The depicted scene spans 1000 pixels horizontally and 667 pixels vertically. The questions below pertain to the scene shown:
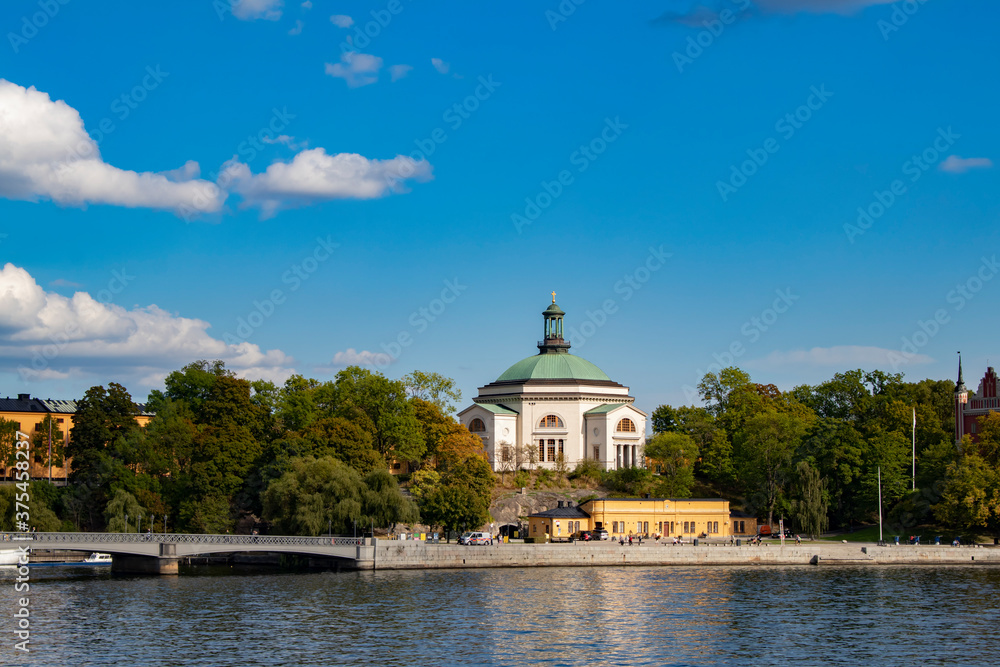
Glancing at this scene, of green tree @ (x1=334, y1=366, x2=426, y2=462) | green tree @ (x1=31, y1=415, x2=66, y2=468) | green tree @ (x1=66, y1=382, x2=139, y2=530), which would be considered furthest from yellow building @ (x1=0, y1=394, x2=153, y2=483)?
green tree @ (x1=334, y1=366, x2=426, y2=462)

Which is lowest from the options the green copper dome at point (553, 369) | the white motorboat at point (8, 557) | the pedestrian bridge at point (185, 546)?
the white motorboat at point (8, 557)

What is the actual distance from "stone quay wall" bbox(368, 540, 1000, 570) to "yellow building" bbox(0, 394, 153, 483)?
1561 inches

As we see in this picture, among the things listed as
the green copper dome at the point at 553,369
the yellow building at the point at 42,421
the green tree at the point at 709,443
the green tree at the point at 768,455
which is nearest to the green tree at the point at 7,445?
the yellow building at the point at 42,421

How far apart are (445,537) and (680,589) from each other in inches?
949

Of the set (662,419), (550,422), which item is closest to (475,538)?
(550,422)

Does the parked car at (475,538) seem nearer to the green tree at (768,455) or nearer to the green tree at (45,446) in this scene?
the green tree at (768,455)

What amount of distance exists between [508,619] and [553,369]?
59367 millimetres

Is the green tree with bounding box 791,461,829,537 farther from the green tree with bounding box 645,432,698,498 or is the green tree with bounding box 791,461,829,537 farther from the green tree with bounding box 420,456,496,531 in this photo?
the green tree with bounding box 420,456,496,531

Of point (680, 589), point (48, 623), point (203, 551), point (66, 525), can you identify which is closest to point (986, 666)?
point (680, 589)

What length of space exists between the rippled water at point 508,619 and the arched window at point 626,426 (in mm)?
35859

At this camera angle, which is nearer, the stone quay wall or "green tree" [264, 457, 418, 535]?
the stone quay wall

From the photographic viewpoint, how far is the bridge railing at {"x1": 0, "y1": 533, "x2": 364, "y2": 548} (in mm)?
62281

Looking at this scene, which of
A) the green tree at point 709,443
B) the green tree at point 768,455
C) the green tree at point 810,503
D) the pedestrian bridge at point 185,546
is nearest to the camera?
the pedestrian bridge at point 185,546

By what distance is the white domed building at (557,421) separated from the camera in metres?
100
